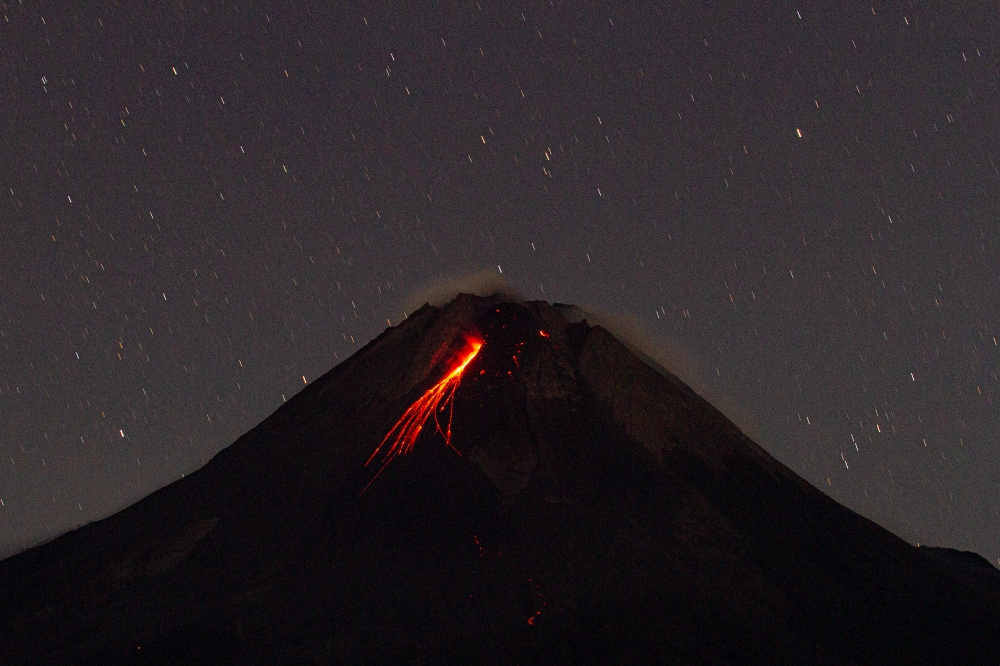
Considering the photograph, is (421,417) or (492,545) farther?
(421,417)

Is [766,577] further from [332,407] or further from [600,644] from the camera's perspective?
[332,407]

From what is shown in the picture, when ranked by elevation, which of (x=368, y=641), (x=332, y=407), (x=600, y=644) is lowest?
(x=368, y=641)

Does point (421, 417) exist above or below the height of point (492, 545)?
above

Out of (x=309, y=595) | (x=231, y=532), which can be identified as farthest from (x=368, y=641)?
(x=231, y=532)

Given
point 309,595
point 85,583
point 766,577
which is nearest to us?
point 309,595

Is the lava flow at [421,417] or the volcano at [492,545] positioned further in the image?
the lava flow at [421,417]
